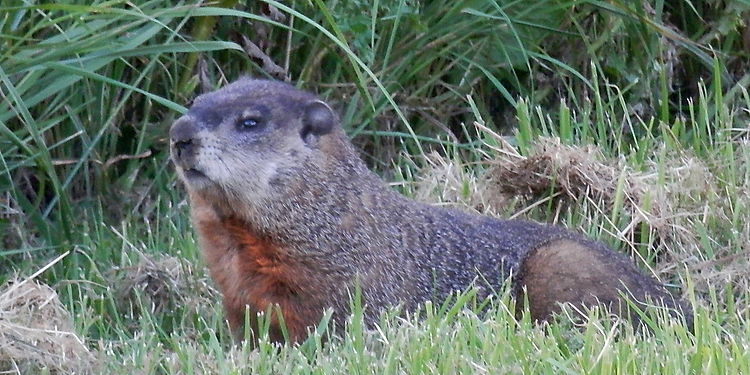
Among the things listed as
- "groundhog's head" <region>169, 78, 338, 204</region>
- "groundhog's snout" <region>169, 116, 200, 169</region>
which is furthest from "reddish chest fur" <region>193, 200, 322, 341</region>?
"groundhog's snout" <region>169, 116, 200, 169</region>

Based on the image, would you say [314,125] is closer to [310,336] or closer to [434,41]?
[310,336]

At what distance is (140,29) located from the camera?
16.5ft

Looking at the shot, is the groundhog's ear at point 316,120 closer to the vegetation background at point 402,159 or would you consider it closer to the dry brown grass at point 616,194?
the vegetation background at point 402,159

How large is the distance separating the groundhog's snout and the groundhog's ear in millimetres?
391

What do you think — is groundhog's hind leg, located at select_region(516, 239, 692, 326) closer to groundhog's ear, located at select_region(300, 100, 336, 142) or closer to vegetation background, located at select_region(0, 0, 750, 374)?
vegetation background, located at select_region(0, 0, 750, 374)

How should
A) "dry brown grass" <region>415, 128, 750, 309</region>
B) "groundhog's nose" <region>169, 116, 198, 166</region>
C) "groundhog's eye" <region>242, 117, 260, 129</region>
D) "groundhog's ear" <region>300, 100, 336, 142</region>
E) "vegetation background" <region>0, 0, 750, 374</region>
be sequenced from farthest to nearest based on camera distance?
"dry brown grass" <region>415, 128, 750, 309</region> → "groundhog's ear" <region>300, 100, 336, 142</region> → "groundhog's eye" <region>242, 117, 260, 129</region> → "groundhog's nose" <region>169, 116, 198, 166</region> → "vegetation background" <region>0, 0, 750, 374</region>

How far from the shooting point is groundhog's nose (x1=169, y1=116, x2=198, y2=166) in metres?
3.93

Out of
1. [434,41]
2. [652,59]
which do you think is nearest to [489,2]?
[434,41]

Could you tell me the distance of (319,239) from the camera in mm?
4094

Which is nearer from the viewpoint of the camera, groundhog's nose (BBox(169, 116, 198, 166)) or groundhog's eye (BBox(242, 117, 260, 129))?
groundhog's nose (BBox(169, 116, 198, 166))

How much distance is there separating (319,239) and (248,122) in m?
0.40

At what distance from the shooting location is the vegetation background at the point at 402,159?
11.8 feet

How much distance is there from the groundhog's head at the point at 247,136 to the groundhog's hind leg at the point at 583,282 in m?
0.78

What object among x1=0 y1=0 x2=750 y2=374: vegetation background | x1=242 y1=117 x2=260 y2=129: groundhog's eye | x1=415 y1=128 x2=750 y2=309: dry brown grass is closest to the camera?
x1=0 y1=0 x2=750 y2=374: vegetation background
